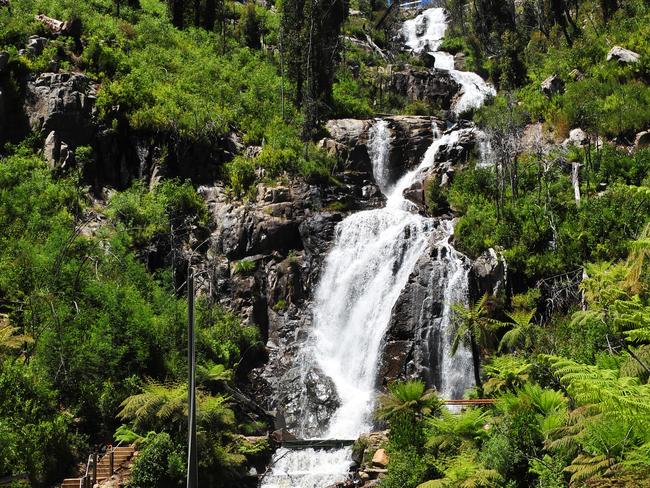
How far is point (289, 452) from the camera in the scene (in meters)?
21.5

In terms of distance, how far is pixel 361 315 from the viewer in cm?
2828

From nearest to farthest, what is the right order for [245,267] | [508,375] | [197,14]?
1. [508,375]
2. [245,267]
3. [197,14]

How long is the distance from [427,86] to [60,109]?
80.3 ft

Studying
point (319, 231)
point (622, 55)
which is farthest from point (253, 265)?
point (622, 55)

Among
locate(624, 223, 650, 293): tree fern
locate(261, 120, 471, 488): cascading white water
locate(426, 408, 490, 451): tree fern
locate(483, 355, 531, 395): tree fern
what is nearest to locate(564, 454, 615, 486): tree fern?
locate(624, 223, 650, 293): tree fern

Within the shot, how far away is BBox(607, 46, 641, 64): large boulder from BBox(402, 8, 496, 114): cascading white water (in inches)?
333

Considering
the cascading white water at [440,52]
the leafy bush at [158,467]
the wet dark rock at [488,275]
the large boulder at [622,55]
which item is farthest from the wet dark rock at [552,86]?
the leafy bush at [158,467]

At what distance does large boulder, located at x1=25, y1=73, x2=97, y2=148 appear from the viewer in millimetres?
31922

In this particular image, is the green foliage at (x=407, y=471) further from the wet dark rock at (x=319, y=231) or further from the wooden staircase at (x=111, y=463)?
the wet dark rock at (x=319, y=231)

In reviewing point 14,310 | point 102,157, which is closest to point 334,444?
point 14,310

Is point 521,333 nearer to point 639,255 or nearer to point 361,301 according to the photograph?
point 639,255

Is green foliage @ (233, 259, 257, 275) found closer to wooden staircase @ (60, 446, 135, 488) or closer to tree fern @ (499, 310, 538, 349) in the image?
wooden staircase @ (60, 446, 135, 488)

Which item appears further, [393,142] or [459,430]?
[393,142]

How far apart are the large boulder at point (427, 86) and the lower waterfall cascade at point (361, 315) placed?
37.0ft
